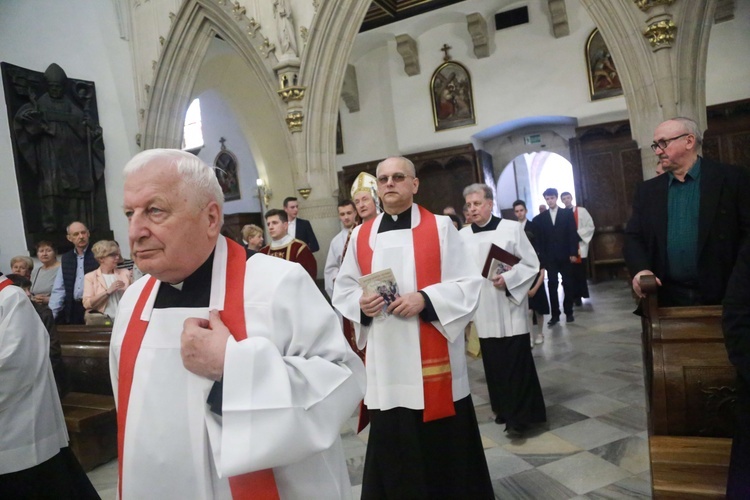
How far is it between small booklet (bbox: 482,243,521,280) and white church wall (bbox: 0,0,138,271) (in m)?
6.14

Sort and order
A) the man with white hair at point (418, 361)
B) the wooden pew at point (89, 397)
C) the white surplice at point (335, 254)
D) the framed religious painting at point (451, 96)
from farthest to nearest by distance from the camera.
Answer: the framed religious painting at point (451, 96) < the white surplice at point (335, 254) < the wooden pew at point (89, 397) < the man with white hair at point (418, 361)

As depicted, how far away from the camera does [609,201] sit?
11.3m

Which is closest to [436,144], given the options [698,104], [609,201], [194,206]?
[609,201]

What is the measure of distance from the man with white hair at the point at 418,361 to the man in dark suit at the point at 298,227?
160 inches

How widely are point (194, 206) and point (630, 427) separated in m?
3.60

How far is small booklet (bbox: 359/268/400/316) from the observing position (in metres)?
2.58

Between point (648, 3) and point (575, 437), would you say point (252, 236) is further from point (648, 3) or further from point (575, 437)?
point (648, 3)

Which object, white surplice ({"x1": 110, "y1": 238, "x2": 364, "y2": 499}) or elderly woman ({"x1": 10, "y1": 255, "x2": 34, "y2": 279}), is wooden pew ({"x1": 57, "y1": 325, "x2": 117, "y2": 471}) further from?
white surplice ({"x1": 110, "y1": 238, "x2": 364, "y2": 499})

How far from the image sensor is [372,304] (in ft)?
8.63

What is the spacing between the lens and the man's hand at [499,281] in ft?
13.0

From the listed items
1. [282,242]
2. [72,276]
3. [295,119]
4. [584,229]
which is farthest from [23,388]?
[584,229]

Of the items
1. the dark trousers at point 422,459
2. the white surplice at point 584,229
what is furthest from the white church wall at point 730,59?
the dark trousers at point 422,459

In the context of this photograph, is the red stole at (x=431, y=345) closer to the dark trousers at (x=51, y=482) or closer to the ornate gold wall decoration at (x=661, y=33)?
the dark trousers at (x=51, y=482)

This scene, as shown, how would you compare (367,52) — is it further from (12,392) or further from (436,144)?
(12,392)
